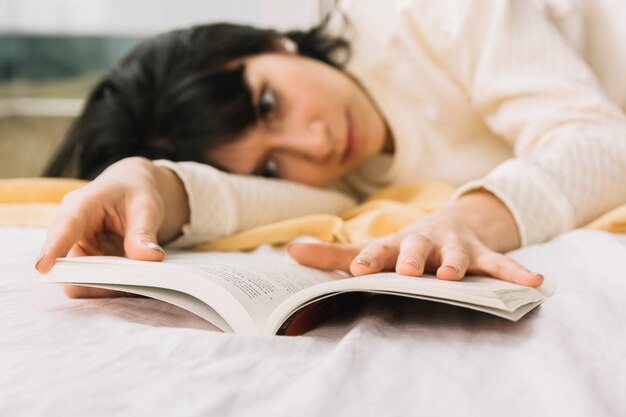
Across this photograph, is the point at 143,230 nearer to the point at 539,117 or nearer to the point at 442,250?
the point at 442,250

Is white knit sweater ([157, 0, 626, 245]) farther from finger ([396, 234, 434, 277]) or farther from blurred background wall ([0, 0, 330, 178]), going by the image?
blurred background wall ([0, 0, 330, 178])

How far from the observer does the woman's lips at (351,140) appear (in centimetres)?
113

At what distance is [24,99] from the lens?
2.10 meters

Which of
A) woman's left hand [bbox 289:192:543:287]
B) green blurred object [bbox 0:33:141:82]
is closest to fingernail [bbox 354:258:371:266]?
woman's left hand [bbox 289:192:543:287]

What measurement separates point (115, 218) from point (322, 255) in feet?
0.71

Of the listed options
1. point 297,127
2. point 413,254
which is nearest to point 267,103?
point 297,127

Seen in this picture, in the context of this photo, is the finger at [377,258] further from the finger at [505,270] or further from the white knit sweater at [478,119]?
the white knit sweater at [478,119]

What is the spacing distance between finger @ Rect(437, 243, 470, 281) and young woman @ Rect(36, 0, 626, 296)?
0.08 metres

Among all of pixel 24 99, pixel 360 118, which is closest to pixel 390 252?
pixel 360 118

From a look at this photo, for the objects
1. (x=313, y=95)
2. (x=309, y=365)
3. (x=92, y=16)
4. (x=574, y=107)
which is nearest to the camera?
(x=309, y=365)

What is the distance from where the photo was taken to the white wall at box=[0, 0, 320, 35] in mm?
1977

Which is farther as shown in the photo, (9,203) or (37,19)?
(37,19)

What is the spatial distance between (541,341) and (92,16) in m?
1.89

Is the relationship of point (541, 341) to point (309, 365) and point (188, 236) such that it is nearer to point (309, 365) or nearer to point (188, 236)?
point (309, 365)
